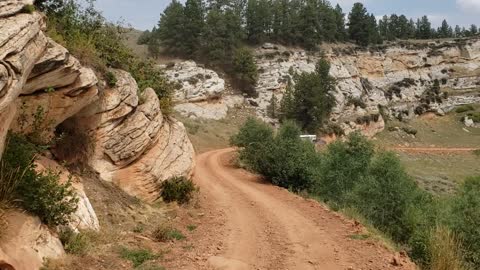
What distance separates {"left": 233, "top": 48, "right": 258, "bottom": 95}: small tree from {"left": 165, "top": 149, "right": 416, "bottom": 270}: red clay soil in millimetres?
47778

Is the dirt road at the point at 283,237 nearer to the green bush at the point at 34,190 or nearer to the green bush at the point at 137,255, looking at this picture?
the green bush at the point at 137,255

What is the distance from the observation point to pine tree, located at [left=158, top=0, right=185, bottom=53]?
64875mm

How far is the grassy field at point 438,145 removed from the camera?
1510 inches

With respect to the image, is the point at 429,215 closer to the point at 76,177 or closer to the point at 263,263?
the point at 263,263

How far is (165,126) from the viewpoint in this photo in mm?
14984

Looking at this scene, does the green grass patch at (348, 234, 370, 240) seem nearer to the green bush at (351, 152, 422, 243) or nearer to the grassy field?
the green bush at (351, 152, 422, 243)

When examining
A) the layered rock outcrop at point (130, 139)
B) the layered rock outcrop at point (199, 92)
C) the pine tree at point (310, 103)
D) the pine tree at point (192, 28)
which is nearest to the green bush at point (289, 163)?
the layered rock outcrop at point (130, 139)

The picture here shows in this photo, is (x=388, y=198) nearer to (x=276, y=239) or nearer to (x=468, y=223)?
(x=468, y=223)

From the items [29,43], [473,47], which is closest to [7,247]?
[29,43]

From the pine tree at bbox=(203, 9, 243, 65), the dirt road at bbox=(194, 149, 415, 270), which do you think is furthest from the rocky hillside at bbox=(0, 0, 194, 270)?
the pine tree at bbox=(203, 9, 243, 65)

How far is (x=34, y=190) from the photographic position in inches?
285

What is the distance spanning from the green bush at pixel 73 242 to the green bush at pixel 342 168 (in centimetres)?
1292

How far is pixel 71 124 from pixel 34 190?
14.1 feet

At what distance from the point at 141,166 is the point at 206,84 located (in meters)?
45.9
